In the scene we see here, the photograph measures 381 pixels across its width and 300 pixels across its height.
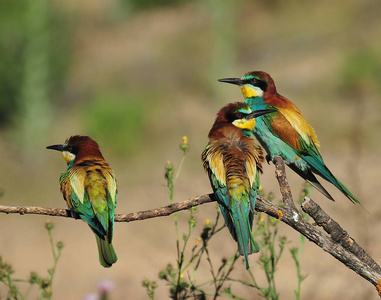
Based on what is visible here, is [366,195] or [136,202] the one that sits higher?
[136,202]

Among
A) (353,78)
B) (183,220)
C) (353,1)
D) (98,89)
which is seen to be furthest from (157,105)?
(353,1)

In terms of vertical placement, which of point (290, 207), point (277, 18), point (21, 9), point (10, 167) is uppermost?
point (277, 18)

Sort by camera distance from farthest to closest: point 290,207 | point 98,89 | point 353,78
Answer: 1. point 98,89
2. point 353,78
3. point 290,207

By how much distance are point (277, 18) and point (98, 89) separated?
4400 millimetres

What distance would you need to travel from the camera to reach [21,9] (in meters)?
10.0

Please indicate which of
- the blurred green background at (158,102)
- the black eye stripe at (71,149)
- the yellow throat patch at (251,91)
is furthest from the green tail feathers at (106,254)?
the blurred green background at (158,102)

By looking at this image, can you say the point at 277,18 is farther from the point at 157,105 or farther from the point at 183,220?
the point at 183,220

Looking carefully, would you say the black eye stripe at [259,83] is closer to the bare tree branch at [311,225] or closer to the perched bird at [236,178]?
the perched bird at [236,178]

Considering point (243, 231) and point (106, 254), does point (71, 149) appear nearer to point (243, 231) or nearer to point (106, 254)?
point (106, 254)

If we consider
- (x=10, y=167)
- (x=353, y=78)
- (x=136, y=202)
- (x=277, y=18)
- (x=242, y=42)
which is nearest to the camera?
(x=136, y=202)

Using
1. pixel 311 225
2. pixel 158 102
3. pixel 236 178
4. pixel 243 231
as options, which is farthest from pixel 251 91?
pixel 158 102

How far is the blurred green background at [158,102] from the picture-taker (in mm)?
6148

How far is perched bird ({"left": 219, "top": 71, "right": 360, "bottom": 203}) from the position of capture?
338 centimetres

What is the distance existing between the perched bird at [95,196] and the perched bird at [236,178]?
1.42 feet
